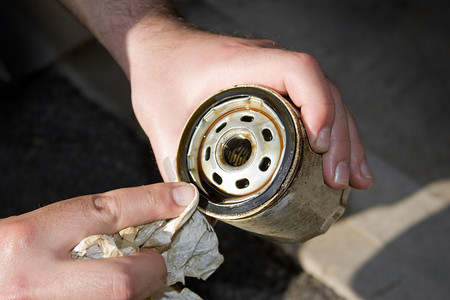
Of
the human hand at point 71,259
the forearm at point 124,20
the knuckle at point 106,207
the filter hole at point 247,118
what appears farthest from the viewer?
the forearm at point 124,20

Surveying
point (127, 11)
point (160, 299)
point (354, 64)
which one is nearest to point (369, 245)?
point (354, 64)

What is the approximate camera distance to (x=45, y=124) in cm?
370

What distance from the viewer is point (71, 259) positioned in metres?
1.27

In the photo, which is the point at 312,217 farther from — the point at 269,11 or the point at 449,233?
the point at 269,11

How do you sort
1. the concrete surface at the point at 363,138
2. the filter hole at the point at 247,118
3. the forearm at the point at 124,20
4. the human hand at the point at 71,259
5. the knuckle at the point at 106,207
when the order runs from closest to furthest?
the human hand at the point at 71,259, the knuckle at the point at 106,207, the filter hole at the point at 247,118, the forearm at the point at 124,20, the concrete surface at the point at 363,138

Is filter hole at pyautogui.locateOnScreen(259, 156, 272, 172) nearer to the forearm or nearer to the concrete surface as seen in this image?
the forearm

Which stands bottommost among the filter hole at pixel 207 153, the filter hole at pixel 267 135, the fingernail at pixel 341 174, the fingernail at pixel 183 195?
the fingernail at pixel 341 174

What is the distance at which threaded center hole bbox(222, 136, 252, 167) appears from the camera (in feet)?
5.15

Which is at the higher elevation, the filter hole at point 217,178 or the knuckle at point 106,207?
the knuckle at point 106,207

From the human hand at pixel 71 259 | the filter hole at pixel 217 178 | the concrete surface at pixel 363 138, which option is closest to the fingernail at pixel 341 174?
the filter hole at pixel 217 178

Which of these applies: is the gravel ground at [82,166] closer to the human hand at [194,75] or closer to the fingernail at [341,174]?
the human hand at [194,75]

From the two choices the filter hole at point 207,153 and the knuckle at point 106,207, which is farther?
the filter hole at point 207,153

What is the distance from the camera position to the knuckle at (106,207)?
1.34 m

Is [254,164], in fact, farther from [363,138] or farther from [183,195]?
[363,138]
